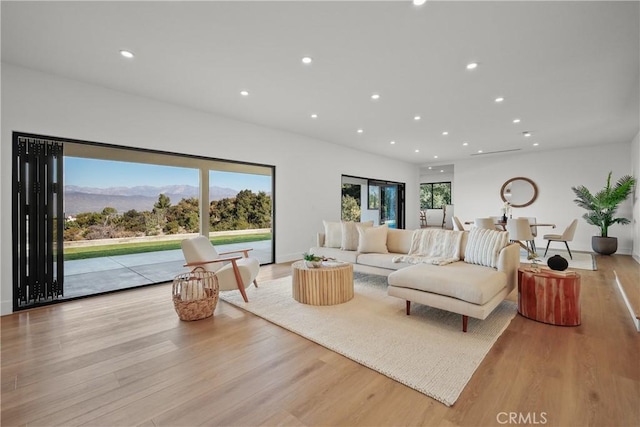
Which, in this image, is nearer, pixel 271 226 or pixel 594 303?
pixel 594 303

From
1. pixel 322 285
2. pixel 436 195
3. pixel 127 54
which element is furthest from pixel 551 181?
pixel 127 54

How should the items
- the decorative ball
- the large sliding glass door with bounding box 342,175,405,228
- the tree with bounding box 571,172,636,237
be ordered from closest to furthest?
the decorative ball → the tree with bounding box 571,172,636,237 → the large sliding glass door with bounding box 342,175,405,228

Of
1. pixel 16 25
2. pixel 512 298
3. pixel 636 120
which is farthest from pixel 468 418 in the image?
pixel 636 120

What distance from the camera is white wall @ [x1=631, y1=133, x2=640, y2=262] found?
20.1 feet

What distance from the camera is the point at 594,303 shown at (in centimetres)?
349

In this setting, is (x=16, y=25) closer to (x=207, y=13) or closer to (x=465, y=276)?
(x=207, y=13)

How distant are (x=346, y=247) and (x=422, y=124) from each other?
2954mm

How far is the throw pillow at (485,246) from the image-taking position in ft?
10.9

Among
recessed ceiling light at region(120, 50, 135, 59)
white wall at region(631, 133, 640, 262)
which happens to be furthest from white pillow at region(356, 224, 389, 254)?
white wall at region(631, 133, 640, 262)

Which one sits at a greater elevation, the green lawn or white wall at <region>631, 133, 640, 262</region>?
white wall at <region>631, 133, 640, 262</region>

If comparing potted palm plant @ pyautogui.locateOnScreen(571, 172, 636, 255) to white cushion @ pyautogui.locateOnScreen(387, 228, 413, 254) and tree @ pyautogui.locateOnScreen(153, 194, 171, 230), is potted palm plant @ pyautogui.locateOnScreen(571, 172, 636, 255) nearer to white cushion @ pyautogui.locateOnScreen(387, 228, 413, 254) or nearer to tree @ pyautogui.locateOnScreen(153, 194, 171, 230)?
white cushion @ pyautogui.locateOnScreen(387, 228, 413, 254)

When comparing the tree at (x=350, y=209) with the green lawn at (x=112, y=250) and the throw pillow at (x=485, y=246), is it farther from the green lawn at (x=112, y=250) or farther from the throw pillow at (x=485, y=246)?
the throw pillow at (x=485, y=246)

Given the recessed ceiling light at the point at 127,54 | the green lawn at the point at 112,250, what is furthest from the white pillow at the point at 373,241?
the recessed ceiling light at the point at 127,54

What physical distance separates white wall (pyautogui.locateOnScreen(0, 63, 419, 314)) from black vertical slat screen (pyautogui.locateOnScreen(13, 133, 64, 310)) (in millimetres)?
86
